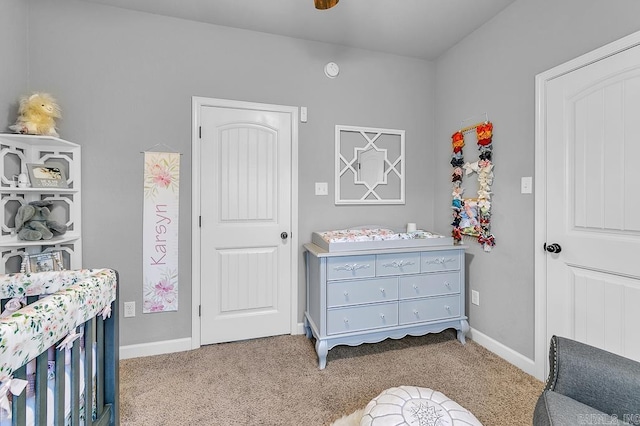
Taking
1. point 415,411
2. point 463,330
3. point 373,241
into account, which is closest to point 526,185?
point 373,241

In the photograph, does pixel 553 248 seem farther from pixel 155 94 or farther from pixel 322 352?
pixel 155 94

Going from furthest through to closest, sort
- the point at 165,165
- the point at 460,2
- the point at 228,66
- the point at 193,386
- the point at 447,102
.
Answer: the point at 447,102 → the point at 228,66 → the point at 165,165 → the point at 460,2 → the point at 193,386

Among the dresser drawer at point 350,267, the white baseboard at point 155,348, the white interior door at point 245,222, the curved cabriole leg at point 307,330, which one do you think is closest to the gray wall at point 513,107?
the dresser drawer at point 350,267

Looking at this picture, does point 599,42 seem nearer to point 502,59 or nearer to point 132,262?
point 502,59

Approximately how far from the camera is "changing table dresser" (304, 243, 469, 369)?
2.06 m

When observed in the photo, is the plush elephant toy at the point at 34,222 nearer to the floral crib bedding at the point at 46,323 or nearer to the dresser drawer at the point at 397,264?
the floral crib bedding at the point at 46,323

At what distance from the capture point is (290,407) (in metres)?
1.66

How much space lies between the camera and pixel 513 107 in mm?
2098

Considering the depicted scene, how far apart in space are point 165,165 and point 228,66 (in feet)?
3.08

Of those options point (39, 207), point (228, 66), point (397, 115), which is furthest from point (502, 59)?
point (39, 207)

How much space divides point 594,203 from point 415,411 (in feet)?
5.00

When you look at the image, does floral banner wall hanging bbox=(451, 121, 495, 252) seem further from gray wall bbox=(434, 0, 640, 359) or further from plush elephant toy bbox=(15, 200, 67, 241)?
plush elephant toy bbox=(15, 200, 67, 241)

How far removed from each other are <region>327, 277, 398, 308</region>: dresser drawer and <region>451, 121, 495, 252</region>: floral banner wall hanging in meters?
0.82

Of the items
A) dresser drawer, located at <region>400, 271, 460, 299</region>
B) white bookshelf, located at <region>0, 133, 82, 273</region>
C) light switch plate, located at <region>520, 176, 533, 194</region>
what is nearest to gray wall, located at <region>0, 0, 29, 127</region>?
white bookshelf, located at <region>0, 133, 82, 273</region>
